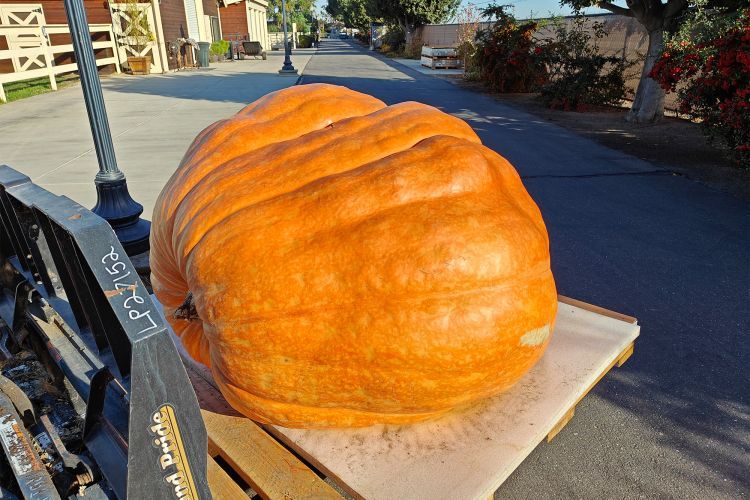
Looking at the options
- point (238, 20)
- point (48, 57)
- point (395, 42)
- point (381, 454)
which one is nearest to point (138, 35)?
point (48, 57)

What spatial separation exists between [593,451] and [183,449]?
1.78m

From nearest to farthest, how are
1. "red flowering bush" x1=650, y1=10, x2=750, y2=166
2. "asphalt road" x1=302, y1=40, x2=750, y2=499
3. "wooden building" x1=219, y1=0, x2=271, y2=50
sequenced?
"asphalt road" x1=302, y1=40, x2=750, y2=499 < "red flowering bush" x1=650, y1=10, x2=750, y2=166 < "wooden building" x1=219, y1=0, x2=271, y2=50

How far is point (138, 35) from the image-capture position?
1872 cm

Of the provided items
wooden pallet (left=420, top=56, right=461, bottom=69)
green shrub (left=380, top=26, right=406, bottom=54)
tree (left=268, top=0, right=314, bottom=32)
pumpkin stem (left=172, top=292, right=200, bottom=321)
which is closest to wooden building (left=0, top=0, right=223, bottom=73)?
wooden pallet (left=420, top=56, right=461, bottom=69)

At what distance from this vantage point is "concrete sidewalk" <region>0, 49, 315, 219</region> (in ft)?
19.4

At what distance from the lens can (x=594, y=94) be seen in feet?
39.4

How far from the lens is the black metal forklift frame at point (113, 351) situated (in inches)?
46.6

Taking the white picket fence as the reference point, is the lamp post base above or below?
below

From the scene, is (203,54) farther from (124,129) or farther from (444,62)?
(124,129)

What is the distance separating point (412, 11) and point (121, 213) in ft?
98.6

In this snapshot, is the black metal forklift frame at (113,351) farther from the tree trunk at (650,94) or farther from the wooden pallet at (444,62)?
the wooden pallet at (444,62)

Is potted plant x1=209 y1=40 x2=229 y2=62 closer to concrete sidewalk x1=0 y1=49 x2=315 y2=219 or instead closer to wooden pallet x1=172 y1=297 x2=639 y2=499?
concrete sidewalk x1=0 y1=49 x2=315 y2=219

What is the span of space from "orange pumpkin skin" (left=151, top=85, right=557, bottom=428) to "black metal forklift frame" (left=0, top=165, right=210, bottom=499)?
0.27 meters

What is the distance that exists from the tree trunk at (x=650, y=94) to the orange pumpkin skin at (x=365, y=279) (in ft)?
31.5
